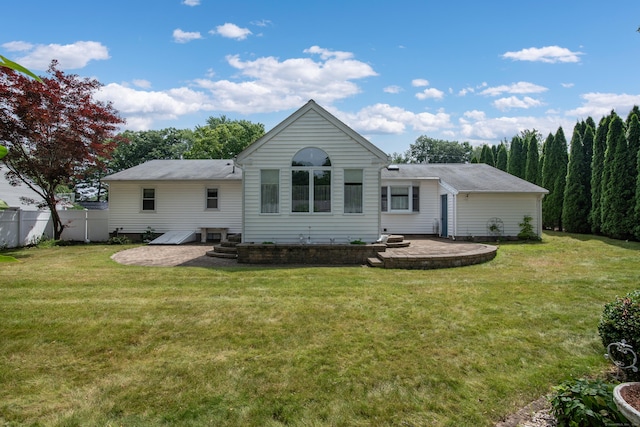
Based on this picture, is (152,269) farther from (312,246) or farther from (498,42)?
(498,42)

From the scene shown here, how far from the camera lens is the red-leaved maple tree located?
45.4 feet

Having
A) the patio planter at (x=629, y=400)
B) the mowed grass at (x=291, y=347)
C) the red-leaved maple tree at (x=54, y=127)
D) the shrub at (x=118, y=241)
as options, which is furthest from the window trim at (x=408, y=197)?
the patio planter at (x=629, y=400)

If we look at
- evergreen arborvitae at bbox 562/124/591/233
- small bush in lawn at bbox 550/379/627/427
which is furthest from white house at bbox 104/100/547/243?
small bush in lawn at bbox 550/379/627/427

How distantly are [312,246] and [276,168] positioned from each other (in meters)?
2.86

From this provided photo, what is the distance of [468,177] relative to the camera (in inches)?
743

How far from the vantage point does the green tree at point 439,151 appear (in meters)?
69.1

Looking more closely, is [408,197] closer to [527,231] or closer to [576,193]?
[527,231]

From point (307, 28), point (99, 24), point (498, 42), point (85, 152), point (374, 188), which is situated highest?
point (307, 28)

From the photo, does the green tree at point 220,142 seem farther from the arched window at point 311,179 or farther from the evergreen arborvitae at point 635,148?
the evergreen arborvitae at point 635,148

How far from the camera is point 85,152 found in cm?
1549

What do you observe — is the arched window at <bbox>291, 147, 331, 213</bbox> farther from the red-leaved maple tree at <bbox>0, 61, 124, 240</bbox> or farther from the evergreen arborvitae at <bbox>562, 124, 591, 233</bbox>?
the evergreen arborvitae at <bbox>562, 124, 591, 233</bbox>

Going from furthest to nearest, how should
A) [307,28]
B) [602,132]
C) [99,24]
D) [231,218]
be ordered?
[602,132] < [231,218] < [307,28] < [99,24]

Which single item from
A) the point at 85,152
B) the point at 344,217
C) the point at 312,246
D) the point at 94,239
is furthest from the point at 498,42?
the point at 94,239

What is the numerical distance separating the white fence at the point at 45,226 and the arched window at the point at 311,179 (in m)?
11.1
